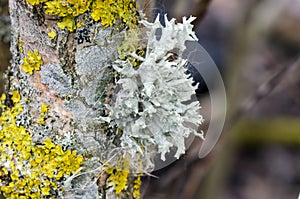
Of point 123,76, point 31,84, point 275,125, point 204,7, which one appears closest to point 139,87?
point 123,76

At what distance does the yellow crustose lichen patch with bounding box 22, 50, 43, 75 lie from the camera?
61 centimetres

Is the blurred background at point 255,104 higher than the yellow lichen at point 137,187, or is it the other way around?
the yellow lichen at point 137,187

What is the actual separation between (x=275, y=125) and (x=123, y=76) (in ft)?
5.44

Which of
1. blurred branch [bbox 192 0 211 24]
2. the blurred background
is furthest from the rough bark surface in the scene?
the blurred background

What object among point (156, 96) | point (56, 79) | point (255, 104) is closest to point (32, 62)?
→ point (56, 79)

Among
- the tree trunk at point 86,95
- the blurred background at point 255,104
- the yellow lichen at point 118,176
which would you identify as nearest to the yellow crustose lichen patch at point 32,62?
the tree trunk at point 86,95

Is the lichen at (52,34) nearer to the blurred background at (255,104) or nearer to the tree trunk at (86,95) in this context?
the tree trunk at (86,95)

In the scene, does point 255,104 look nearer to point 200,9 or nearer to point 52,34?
point 200,9

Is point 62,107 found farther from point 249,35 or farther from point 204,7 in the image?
point 249,35

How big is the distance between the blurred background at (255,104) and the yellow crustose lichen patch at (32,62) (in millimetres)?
632

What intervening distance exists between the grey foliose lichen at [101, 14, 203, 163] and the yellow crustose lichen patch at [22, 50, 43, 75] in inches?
3.4

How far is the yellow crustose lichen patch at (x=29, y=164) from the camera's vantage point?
624mm

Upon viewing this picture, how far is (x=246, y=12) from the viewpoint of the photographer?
1464 mm

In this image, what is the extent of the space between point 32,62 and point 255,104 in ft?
2.89
